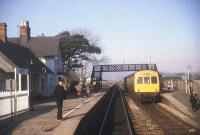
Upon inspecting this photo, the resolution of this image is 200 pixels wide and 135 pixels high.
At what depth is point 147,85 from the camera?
110ft

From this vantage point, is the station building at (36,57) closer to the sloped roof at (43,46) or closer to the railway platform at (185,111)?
the sloped roof at (43,46)

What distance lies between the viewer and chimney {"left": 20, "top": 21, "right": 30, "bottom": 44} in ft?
156

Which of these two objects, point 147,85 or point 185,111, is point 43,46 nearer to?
point 147,85

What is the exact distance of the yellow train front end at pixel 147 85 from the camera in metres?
33.2

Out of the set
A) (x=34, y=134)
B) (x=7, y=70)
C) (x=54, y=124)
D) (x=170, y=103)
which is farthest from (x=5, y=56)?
(x=34, y=134)

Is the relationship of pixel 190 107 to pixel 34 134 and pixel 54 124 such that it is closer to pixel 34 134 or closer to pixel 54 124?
pixel 54 124

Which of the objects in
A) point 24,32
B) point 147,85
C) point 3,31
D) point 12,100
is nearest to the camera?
point 12,100

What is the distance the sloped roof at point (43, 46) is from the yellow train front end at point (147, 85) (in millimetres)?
13677

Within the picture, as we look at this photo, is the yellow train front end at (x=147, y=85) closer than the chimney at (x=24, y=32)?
Yes

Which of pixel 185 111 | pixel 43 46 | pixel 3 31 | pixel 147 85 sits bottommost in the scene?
pixel 185 111

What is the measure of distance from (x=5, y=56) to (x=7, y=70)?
3.60 feet

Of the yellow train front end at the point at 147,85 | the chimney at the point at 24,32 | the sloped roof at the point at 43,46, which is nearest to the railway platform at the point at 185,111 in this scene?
the yellow train front end at the point at 147,85

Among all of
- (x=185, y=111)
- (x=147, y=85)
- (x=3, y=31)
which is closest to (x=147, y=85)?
(x=147, y=85)

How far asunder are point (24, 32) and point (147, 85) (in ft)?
70.1
